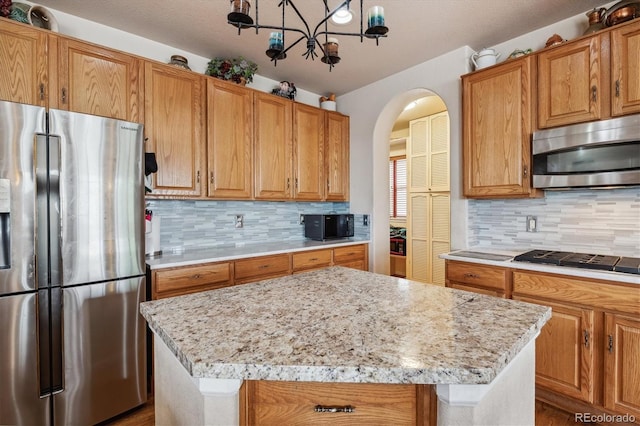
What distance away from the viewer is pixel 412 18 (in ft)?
Result: 7.27

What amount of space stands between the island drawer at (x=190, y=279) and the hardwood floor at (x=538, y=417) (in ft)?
2.30

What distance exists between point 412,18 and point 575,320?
7.30ft

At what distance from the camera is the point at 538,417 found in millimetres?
1847

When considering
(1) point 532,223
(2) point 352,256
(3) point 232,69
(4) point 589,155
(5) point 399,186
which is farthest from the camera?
(5) point 399,186

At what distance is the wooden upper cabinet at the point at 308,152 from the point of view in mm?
3191

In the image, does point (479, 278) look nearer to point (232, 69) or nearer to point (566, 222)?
point (566, 222)

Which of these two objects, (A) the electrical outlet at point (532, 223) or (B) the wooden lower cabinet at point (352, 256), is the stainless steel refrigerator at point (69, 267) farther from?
(A) the electrical outlet at point (532, 223)

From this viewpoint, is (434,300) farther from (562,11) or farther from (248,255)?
(562,11)

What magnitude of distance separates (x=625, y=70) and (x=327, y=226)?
8.15 ft

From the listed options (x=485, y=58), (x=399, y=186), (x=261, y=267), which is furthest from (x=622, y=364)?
(x=399, y=186)

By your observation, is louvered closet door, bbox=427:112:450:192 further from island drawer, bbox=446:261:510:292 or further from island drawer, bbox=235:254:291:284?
island drawer, bbox=235:254:291:284

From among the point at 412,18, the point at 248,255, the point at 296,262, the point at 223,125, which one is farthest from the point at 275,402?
the point at 412,18

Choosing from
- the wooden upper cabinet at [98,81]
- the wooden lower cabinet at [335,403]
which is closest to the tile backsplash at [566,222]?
the wooden lower cabinet at [335,403]

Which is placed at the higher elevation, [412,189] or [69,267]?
[412,189]
